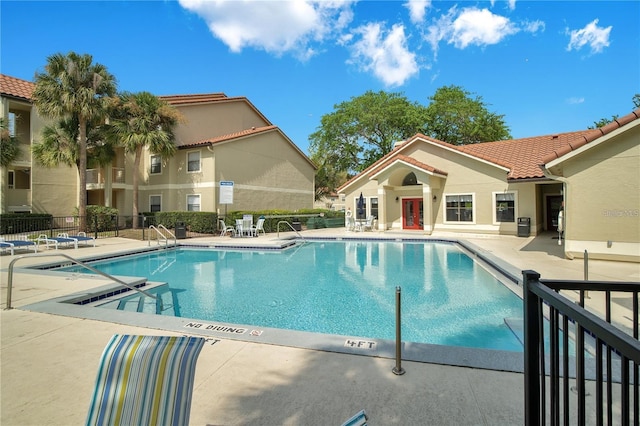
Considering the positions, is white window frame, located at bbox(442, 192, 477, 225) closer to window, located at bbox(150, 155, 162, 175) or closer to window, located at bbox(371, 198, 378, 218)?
window, located at bbox(371, 198, 378, 218)

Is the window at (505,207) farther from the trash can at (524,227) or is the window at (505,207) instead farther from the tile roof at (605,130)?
the tile roof at (605,130)

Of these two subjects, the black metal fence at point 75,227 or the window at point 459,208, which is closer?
the black metal fence at point 75,227

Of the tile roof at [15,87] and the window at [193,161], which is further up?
the tile roof at [15,87]

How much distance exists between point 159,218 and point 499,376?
2225 cm

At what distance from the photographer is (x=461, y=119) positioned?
107 feet

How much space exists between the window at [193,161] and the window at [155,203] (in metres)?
3.48

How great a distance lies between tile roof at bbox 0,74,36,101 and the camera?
2026 cm

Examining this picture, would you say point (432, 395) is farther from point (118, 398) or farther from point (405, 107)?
point (405, 107)

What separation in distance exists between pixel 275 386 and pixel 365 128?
107 feet

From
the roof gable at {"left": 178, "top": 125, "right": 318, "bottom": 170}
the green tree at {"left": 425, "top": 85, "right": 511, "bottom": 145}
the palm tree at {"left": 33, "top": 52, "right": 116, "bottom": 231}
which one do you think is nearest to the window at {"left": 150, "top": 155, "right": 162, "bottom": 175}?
the roof gable at {"left": 178, "top": 125, "right": 318, "bottom": 170}

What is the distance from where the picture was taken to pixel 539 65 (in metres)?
24.2

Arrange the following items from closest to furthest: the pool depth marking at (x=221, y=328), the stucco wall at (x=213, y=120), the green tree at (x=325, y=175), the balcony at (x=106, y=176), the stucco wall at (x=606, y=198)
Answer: the pool depth marking at (x=221, y=328) → the stucco wall at (x=606, y=198) → the balcony at (x=106, y=176) → the stucco wall at (x=213, y=120) → the green tree at (x=325, y=175)

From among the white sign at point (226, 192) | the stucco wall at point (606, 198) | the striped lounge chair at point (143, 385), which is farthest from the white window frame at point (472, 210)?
the striped lounge chair at point (143, 385)

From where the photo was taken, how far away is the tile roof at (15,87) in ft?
66.5
